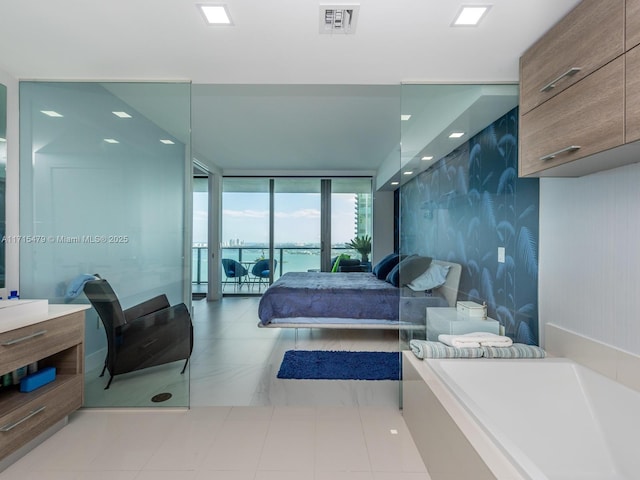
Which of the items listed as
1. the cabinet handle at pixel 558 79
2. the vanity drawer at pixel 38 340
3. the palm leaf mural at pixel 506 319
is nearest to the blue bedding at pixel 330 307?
the palm leaf mural at pixel 506 319

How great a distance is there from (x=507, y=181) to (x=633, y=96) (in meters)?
1.25

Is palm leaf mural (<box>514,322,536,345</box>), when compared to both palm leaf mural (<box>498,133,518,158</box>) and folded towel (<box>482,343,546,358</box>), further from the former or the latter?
palm leaf mural (<box>498,133,518,158</box>)

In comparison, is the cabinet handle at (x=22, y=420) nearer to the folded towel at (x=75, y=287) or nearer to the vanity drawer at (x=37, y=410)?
the vanity drawer at (x=37, y=410)

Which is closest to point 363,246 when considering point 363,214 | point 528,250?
point 363,214

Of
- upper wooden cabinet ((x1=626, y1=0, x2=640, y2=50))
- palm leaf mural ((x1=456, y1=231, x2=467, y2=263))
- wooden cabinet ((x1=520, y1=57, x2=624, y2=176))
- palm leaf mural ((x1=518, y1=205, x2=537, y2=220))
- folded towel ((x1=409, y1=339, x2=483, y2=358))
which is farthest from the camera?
palm leaf mural ((x1=456, y1=231, x2=467, y2=263))

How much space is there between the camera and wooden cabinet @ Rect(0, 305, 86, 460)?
1890 millimetres

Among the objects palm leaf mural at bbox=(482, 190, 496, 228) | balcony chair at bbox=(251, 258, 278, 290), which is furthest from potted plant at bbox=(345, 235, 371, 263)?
palm leaf mural at bbox=(482, 190, 496, 228)

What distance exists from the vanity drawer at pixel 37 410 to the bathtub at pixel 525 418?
2224 millimetres

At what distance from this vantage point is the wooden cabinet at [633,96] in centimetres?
134

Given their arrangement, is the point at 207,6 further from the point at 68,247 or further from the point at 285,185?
the point at 285,185

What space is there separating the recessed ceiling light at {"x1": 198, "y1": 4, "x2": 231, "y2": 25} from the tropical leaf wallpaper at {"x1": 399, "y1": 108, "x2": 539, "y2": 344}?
68.6 inches

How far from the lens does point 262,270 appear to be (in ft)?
23.6

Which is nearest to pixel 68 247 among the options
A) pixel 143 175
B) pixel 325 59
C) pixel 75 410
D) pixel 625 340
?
pixel 143 175

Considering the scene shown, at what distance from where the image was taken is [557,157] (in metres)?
1.84
